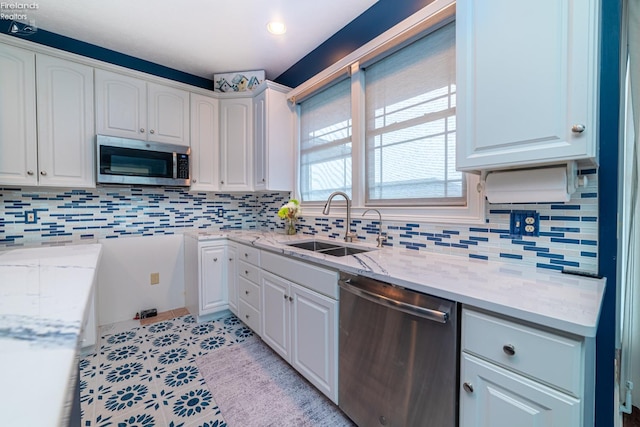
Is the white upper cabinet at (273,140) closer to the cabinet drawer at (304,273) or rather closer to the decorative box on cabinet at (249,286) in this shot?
the decorative box on cabinet at (249,286)

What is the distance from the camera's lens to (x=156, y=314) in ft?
9.20

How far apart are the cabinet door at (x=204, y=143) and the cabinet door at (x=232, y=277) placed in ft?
2.59

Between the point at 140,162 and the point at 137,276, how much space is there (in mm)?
1165

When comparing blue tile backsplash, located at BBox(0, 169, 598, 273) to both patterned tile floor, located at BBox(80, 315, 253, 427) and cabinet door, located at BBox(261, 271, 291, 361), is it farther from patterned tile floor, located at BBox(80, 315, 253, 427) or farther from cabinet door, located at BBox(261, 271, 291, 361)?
patterned tile floor, located at BBox(80, 315, 253, 427)

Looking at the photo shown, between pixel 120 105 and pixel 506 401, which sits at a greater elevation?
pixel 120 105

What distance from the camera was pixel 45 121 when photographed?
6.95 feet

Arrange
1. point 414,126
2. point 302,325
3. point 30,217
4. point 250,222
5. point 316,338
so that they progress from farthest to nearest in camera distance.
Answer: point 250,222 < point 30,217 < point 414,126 < point 302,325 < point 316,338

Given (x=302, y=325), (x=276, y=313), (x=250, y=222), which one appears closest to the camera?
(x=302, y=325)

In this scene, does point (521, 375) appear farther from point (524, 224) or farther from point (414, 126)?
point (414, 126)

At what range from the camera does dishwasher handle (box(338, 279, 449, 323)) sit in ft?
3.14

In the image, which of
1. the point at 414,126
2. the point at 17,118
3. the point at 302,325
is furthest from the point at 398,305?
the point at 17,118

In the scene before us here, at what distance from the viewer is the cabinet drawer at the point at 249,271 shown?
86.2 inches

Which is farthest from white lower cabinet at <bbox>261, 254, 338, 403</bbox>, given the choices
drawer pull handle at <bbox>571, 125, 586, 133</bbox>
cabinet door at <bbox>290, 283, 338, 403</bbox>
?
drawer pull handle at <bbox>571, 125, 586, 133</bbox>

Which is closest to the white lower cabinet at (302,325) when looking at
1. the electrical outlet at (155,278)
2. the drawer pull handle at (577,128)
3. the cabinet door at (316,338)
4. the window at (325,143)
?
the cabinet door at (316,338)
